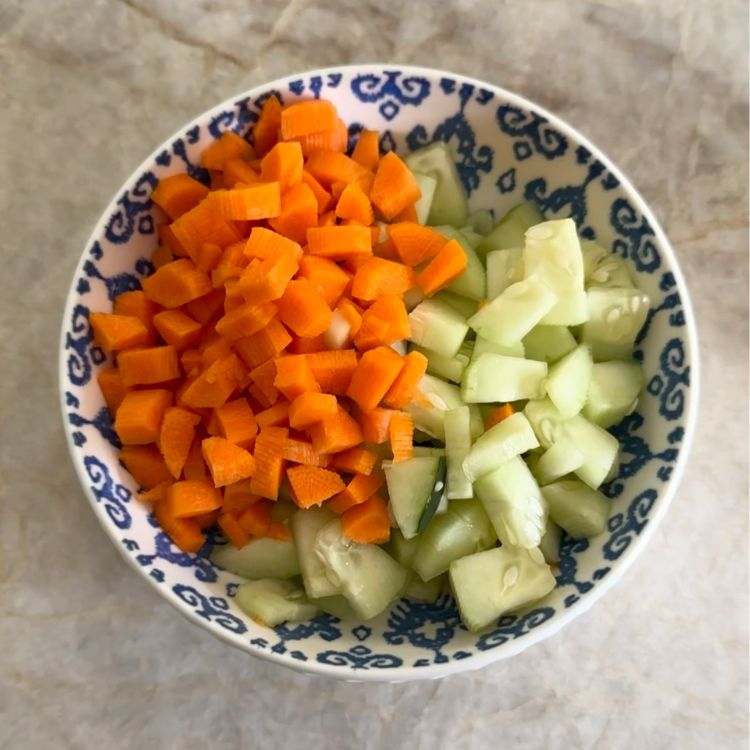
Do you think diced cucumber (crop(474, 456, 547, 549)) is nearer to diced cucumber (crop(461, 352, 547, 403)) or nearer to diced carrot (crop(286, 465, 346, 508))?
diced cucumber (crop(461, 352, 547, 403))

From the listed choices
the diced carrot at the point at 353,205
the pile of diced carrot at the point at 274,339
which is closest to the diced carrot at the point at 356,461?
the pile of diced carrot at the point at 274,339

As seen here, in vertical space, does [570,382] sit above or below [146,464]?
above

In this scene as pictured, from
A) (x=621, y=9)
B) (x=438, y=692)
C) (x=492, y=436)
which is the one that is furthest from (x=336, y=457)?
(x=621, y=9)

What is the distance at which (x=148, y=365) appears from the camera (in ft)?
3.50

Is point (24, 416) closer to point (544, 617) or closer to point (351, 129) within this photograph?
point (351, 129)

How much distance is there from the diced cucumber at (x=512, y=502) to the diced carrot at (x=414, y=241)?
1.03 feet

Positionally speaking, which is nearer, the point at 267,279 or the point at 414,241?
the point at 267,279

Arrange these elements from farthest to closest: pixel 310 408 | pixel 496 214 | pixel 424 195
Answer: pixel 496 214
pixel 424 195
pixel 310 408

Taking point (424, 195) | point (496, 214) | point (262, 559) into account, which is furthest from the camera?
point (496, 214)

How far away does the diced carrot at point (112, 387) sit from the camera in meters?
1.09

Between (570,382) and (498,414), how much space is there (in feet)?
0.34

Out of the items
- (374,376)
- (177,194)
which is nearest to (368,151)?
(177,194)

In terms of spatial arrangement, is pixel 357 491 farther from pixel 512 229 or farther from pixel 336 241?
pixel 512 229

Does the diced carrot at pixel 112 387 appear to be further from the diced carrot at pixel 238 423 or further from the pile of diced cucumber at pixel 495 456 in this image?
the pile of diced cucumber at pixel 495 456
